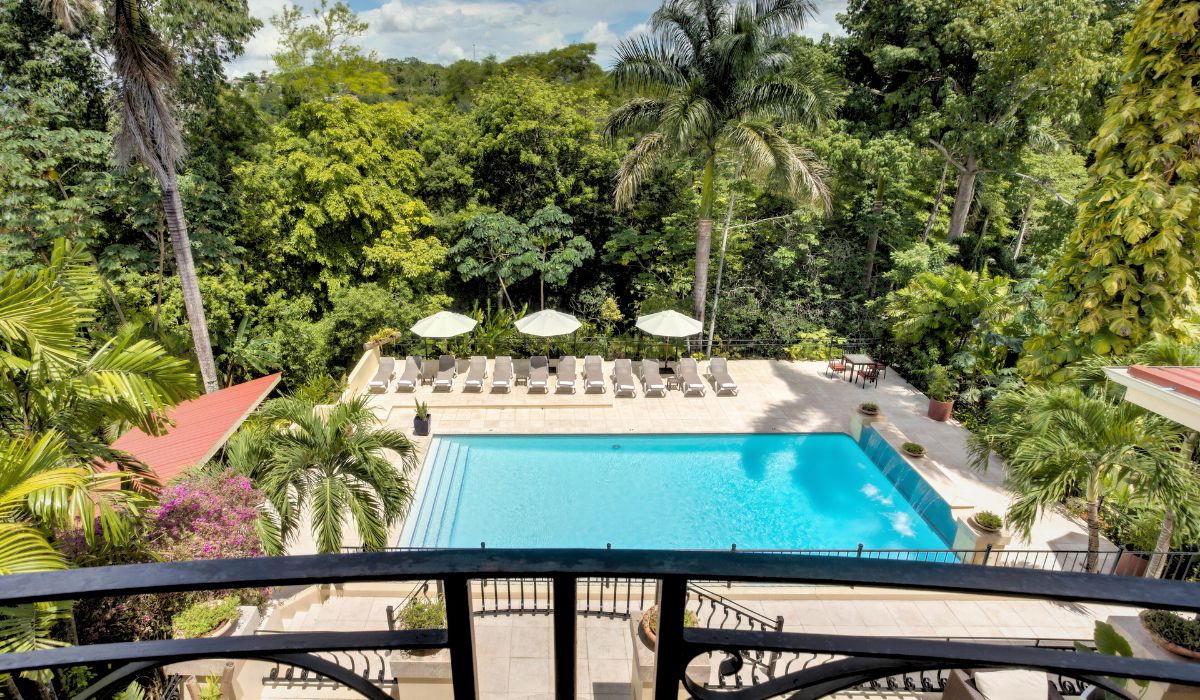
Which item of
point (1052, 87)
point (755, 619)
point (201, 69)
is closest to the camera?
point (755, 619)

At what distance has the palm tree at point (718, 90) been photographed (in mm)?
15977

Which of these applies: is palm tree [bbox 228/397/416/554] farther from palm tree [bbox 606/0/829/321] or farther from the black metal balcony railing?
palm tree [bbox 606/0/829/321]

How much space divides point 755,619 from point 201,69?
22.3 m

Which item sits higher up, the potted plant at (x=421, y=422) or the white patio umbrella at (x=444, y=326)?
the white patio umbrella at (x=444, y=326)

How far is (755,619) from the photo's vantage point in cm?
891

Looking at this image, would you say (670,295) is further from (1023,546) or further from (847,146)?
(1023,546)

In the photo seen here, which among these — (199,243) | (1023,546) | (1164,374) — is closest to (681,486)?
(1023,546)

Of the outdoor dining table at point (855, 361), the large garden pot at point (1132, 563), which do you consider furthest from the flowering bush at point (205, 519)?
the outdoor dining table at point (855, 361)

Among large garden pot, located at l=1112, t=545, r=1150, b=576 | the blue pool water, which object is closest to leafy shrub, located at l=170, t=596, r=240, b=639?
the blue pool water

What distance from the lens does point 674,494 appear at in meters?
13.4

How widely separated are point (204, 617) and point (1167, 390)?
11.0m

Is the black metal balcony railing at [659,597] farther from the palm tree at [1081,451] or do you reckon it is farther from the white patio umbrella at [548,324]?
the white patio umbrella at [548,324]

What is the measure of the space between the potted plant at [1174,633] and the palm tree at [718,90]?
11.5 metres

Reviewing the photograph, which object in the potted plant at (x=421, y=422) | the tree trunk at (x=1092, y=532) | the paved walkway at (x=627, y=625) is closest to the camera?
the paved walkway at (x=627, y=625)
